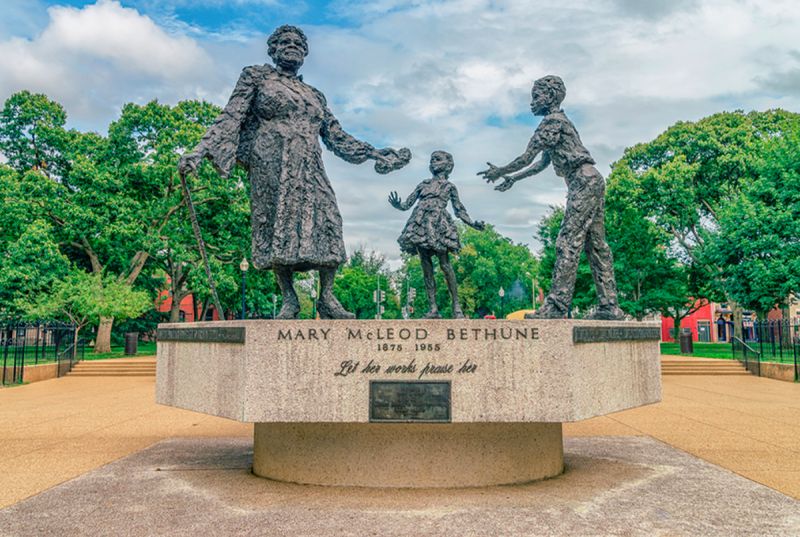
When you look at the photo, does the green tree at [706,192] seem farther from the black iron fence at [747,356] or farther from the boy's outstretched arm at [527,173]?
the boy's outstretched arm at [527,173]

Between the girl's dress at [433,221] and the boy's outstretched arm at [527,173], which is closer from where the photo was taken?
the boy's outstretched arm at [527,173]

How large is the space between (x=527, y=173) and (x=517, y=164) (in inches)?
9.0

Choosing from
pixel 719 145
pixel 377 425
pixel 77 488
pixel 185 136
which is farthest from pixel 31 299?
pixel 719 145

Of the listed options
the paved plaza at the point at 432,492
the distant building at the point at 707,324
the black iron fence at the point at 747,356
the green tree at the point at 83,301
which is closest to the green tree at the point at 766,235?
the black iron fence at the point at 747,356

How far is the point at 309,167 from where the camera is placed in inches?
256

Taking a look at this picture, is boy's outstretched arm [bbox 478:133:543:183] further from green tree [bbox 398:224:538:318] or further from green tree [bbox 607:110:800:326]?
green tree [bbox 607:110:800:326]

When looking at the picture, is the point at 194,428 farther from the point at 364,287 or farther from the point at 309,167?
the point at 364,287

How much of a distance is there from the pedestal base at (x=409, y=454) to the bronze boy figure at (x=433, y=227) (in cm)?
297

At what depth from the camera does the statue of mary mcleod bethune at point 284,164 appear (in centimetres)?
630

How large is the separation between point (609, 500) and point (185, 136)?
24958 millimetres

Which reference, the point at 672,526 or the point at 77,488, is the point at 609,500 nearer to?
the point at 672,526

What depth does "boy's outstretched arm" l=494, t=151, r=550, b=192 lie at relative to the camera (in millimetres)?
7508

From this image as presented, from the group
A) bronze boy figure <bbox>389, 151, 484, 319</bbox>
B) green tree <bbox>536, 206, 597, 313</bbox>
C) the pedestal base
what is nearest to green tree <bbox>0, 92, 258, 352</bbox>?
green tree <bbox>536, 206, 597, 313</bbox>

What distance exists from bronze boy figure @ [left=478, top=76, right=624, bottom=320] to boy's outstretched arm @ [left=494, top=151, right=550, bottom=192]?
0.03 metres
